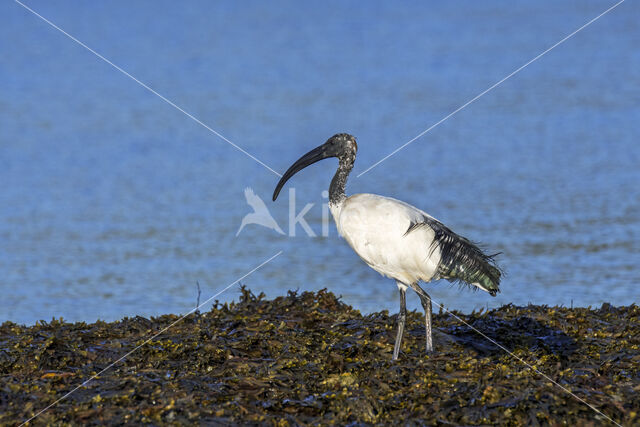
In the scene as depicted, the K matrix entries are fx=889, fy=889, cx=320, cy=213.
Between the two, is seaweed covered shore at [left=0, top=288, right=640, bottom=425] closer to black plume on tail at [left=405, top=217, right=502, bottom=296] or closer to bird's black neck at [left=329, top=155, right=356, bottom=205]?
black plume on tail at [left=405, top=217, right=502, bottom=296]

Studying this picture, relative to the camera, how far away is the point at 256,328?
27.3 ft

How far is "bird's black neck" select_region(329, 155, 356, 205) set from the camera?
8758 mm

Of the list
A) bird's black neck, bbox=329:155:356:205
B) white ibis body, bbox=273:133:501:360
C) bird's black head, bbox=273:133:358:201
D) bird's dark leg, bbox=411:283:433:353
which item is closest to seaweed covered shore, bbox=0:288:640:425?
bird's dark leg, bbox=411:283:433:353

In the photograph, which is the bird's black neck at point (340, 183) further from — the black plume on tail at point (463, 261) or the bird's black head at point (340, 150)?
the black plume on tail at point (463, 261)

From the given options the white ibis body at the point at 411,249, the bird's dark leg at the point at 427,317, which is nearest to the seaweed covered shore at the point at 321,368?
the bird's dark leg at the point at 427,317

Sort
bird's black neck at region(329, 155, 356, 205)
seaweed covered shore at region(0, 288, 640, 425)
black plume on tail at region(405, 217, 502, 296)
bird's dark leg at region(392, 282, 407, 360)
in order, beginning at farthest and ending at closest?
bird's black neck at region(329, 155, 356, 205) < black plume on tail at region(405, 217, 502, 296) < bird's dark leg at region(392, 282, 407, 360) < seaweed covered shore at region(0, 288, 640, 425)

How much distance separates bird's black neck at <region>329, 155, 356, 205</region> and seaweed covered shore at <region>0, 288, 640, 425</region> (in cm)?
117

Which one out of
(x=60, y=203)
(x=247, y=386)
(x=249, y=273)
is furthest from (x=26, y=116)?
(x=247, y=386)

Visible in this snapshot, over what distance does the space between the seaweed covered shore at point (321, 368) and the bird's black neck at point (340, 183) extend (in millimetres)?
1171

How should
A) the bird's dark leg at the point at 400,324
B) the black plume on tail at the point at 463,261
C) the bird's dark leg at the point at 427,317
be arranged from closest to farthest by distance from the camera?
the bird's dark leg at the point at 400,324 < the bird's dark leg at the point at 427,317 < the black plume on tail at the point at 463,261

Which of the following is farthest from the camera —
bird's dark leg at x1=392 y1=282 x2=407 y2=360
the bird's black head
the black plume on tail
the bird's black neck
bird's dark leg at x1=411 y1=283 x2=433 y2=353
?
the bird's black head

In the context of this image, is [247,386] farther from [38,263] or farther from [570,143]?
[570,143]

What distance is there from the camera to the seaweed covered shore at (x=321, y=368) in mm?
6227

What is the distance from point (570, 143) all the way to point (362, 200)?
12.1 meters
